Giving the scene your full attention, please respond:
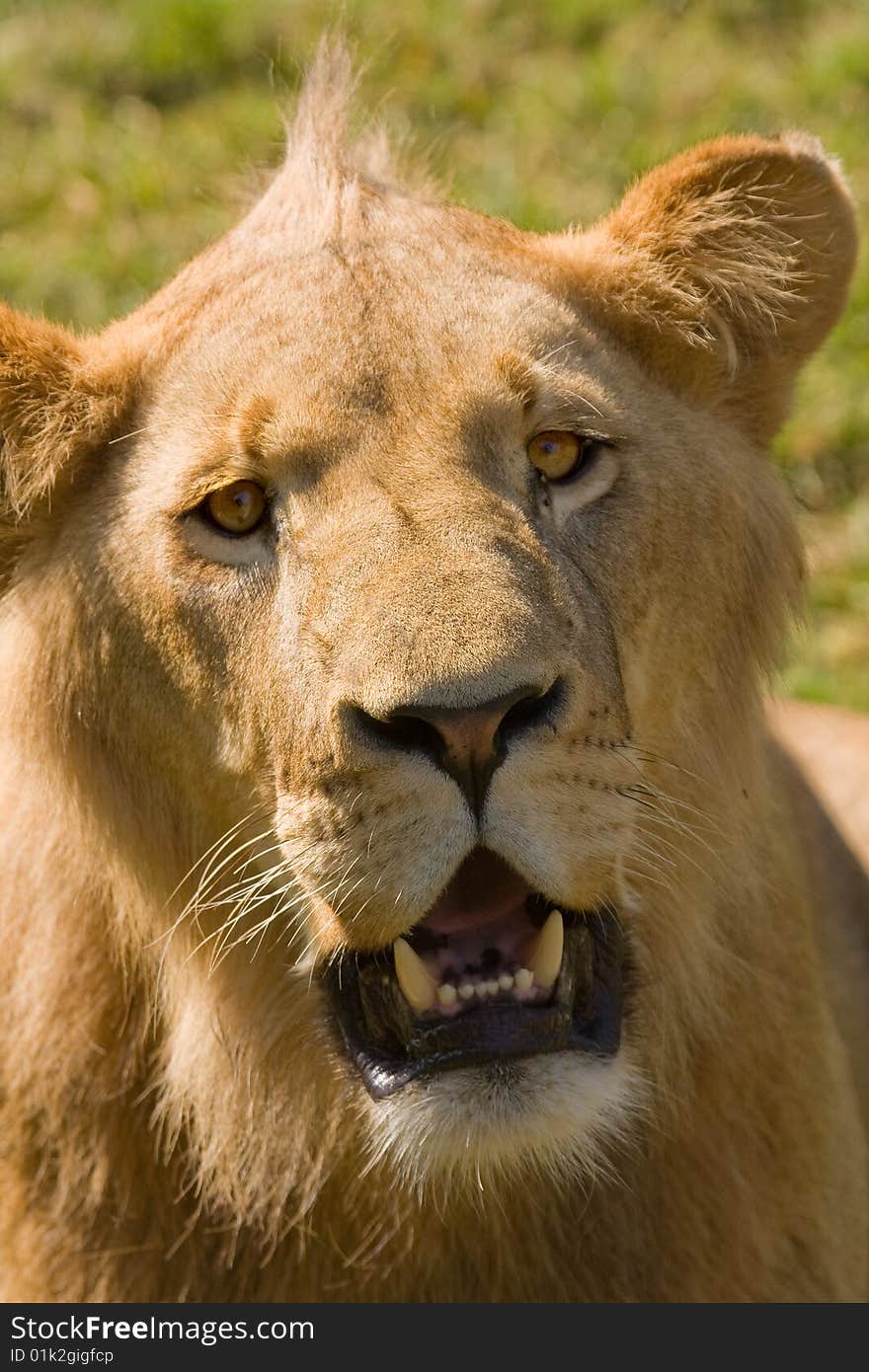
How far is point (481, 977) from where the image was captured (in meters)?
2.98

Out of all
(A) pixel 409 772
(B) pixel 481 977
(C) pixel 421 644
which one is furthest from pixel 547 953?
(C) pixel 421 644

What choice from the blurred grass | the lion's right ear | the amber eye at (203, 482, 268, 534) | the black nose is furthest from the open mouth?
the blurred grass

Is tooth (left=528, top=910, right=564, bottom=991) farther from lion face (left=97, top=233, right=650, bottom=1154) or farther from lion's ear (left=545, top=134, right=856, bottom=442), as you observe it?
lion's ear (left=545, top=134, right=856, bottom=442)

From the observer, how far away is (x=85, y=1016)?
3.50 m

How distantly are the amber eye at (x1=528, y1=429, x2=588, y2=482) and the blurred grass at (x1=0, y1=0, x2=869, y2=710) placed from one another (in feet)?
13.0

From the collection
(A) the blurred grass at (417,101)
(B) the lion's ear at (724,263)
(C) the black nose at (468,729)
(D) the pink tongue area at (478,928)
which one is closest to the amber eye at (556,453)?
(B) the lion's ear at (724,263)

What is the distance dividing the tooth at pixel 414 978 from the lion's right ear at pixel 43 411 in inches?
39.8

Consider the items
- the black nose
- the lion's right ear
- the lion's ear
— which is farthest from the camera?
the lion's ear

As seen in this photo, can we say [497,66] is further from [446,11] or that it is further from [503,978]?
[503,978]

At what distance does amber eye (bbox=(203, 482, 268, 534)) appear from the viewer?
10.2 ft

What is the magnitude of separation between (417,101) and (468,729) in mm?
5724

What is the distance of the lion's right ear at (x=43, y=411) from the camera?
329cm

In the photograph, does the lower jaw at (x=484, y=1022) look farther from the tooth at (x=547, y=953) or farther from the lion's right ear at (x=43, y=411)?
the lion's right ear at (x=43, y=411)

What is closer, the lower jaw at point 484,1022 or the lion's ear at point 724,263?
the lower jaw at point 484,1022
